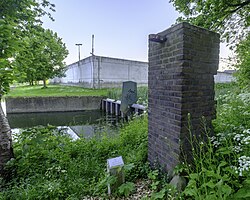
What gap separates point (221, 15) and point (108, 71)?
10864 mm

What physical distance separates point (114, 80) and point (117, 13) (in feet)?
23.4

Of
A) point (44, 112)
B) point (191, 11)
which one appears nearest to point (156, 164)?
point (191, 11)

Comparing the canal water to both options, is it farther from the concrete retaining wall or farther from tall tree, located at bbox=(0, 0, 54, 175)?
→ tall tree, located at bbox=(0, 0, 54, 175)

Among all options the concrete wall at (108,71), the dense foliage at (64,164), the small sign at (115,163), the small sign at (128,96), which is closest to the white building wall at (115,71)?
the concrete wall at (108,71)

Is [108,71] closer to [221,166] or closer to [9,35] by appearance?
[9,35]

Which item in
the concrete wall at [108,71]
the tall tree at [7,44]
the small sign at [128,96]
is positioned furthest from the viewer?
the concrete wall at [108,71]

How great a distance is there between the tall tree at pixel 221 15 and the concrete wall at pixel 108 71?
916 cm

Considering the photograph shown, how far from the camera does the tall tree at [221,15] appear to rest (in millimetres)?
5477

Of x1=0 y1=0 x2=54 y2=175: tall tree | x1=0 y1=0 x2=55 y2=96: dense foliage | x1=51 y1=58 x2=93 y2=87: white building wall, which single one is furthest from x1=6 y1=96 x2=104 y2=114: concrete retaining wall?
x1=0 y1=0 x2=55 y2=96: dense foliage

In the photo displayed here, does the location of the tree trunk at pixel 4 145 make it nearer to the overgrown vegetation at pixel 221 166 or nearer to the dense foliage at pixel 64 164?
the dense foliage at pixel 64 164

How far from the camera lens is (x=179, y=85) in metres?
1.97

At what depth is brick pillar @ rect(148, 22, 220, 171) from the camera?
1.97 m

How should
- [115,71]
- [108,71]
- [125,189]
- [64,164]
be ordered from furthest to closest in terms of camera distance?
[115,71] < [108,71] < [64,164] < [125,189]

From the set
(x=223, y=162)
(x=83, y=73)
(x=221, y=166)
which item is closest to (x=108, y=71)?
(x=83, y=73)
